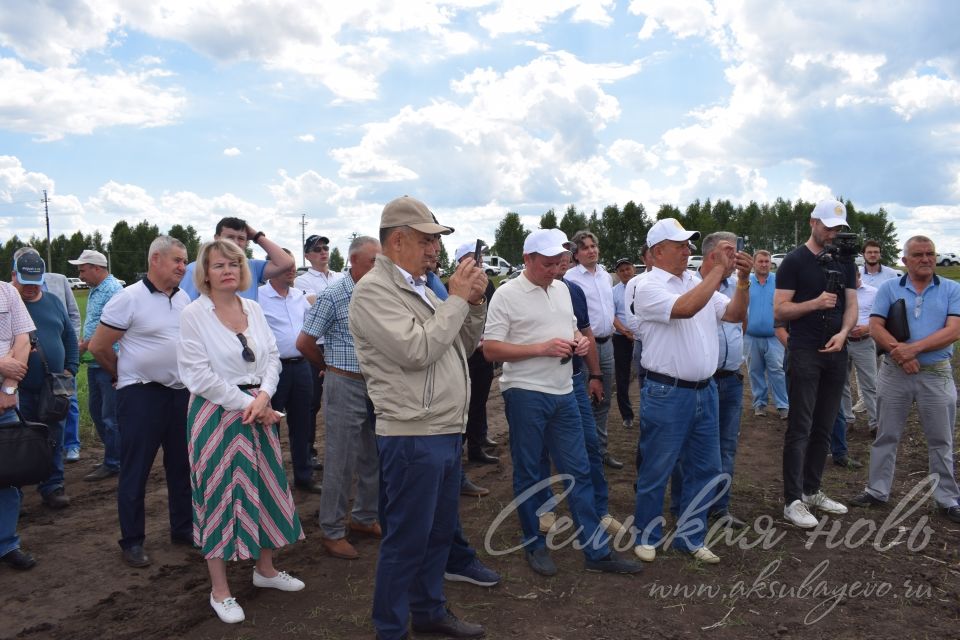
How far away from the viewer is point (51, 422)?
588 centimetres

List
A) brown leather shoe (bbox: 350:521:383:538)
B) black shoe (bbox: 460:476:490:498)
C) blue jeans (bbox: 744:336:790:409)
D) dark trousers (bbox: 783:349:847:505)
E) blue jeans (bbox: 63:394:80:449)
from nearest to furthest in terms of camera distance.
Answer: brown leather shoe (bbox: 350:521:383:538) → dark trousers (bbox: 783:349:847:505) → black shoe (bbox: 460:476:490:498) → blue jeans (bbox: 63:394:80:449) → blue jeans (bbox: 744:336:790:409)

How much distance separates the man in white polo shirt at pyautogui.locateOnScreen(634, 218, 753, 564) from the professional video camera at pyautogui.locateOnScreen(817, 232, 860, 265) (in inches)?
39.9

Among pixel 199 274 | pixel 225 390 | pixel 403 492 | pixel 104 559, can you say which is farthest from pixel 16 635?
pixel 403 492

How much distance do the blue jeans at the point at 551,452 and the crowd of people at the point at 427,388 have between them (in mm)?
15

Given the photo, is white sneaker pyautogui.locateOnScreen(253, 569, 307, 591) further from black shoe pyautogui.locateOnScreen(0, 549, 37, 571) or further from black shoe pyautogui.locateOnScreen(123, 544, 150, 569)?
black shoe pyautogui.locateOnScreen(0, 549, 37, 571)

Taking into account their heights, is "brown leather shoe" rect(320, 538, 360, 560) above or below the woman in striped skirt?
below

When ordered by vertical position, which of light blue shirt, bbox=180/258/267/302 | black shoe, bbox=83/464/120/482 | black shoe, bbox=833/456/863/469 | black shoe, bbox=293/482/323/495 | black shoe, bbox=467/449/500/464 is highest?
light blue shirt, bbox=180/258/267/302

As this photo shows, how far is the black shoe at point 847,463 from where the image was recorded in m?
7.14

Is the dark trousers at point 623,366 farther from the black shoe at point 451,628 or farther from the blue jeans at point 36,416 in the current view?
the blue jeans at point 36,416

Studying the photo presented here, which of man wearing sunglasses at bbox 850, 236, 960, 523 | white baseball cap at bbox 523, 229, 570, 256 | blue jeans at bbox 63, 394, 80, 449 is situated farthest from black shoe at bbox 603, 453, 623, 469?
blue jeans at bbox 63, 394, 80, 449

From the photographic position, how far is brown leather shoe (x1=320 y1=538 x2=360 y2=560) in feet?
16.4

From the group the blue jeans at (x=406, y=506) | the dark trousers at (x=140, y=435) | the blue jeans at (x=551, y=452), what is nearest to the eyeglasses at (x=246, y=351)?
the dark trousers at (x=140, y=435)

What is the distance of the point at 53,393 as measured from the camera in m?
5.95

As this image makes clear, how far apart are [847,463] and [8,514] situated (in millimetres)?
7452
